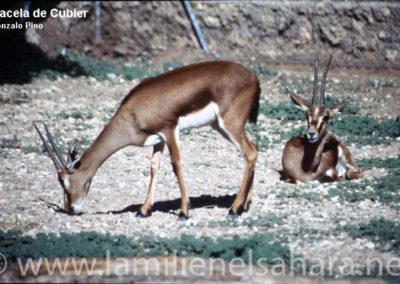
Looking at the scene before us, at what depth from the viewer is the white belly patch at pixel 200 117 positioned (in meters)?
8.95

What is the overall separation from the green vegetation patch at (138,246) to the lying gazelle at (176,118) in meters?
1.09

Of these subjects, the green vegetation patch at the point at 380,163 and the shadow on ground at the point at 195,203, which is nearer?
the shadow on ground at the point at 195,203

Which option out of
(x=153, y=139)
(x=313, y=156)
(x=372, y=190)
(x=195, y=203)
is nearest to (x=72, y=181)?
(x=153, y=139)

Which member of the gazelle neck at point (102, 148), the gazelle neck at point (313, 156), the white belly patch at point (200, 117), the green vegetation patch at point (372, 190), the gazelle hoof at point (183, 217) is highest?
the white belly patch at point (200, 117)

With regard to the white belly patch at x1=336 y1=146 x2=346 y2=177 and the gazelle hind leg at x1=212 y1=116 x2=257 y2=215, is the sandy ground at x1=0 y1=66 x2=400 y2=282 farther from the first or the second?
the white belly patch at x1=336 y1=146 x2=346 y2=177

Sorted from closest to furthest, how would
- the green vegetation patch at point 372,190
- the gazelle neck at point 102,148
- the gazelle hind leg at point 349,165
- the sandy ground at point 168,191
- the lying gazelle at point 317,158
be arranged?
the sandy ground at point 168,191 → the gazelle neck at point 102,148 → the green vegetation patch at point 372,190 → the lying gazelle at point 317,158 → the gazelle hind leg at point 349,165

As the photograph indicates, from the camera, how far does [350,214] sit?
8.99m

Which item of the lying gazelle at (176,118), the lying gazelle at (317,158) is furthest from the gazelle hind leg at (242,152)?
the lying gazelle at (317,158)

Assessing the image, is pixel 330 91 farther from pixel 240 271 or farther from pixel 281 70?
pixel 240 271

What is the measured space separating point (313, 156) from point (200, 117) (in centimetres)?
239

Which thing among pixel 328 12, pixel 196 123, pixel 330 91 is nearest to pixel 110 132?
pixel 196 123

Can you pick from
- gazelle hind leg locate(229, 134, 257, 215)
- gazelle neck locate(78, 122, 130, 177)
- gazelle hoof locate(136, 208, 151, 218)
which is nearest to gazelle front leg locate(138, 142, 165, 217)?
gazelle hoof locate(136, 208, 151, 218)

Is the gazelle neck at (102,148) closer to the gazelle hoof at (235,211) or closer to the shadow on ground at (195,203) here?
the shadow on ground at (195,203)

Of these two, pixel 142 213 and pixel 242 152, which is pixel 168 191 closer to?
pixel 142 213
